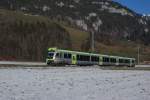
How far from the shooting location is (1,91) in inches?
749

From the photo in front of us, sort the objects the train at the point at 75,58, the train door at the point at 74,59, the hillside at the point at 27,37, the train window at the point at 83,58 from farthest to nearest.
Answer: the hillside at the point at 27,37 < the train window at the point at 83,58 < the train door at the point at 74,59 < the train at the point at 75,58

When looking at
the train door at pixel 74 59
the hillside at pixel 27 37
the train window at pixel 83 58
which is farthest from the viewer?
the hillside at pixel 27 37

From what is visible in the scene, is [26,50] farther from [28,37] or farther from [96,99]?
[96,99]

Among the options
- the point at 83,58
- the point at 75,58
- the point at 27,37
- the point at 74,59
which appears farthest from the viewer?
the point at 27,37

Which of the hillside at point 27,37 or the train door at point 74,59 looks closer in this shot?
the train door at point 74,59

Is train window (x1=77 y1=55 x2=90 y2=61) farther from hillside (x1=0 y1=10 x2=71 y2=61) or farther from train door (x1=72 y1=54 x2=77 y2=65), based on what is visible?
hillside (x1=0 y1=10 x2=71 y2=61)

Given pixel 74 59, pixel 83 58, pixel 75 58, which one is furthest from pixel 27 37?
pixel 74 59

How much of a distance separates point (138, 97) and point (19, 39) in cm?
11354

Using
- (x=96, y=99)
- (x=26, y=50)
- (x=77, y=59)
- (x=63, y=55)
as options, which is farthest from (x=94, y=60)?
(x=96, y=99)

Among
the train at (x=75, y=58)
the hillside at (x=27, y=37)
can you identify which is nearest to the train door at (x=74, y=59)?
the train at (x=75, y=58)

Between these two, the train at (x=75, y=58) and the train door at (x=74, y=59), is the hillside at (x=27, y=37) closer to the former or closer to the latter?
the train at (x=75, y=58)

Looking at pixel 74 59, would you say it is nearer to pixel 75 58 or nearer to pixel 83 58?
pixel 75 58

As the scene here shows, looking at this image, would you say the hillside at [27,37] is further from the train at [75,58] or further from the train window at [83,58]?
the train window at [83,58]

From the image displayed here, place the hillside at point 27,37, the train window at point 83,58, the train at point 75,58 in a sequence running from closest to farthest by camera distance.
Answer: the train at point 75,58
the train window at point 83,58
the hillside at point 27,37
